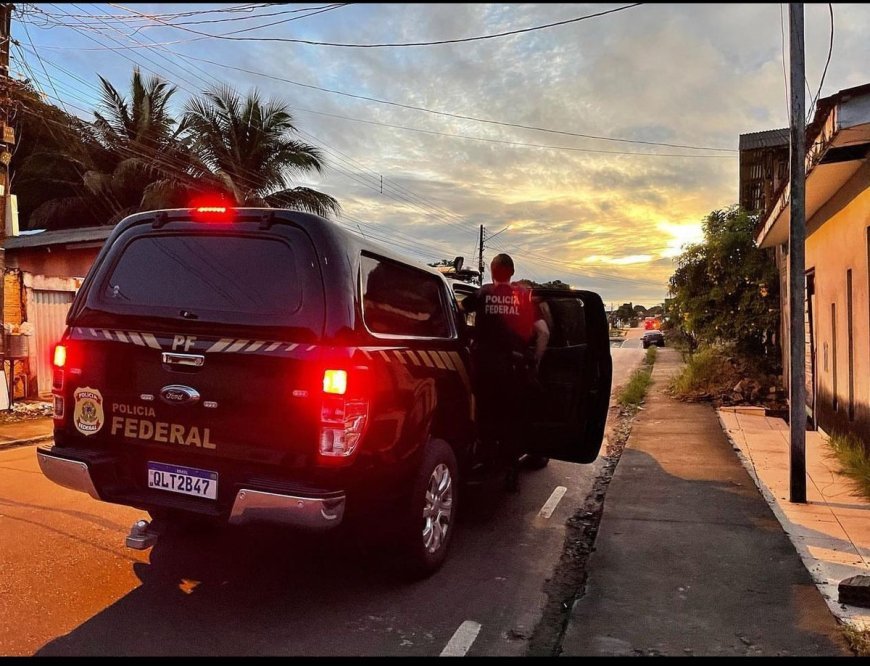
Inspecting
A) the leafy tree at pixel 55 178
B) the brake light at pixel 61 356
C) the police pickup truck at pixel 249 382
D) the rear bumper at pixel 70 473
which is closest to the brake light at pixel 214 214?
the police pickup truck at pixel 249 382

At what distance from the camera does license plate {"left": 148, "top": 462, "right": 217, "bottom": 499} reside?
3523 millimetres

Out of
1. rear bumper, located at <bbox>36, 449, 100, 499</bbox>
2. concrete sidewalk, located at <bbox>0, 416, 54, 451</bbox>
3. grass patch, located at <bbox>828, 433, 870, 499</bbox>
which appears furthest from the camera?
concrete sidewalk, located at <bbox>0, 416, 54, 451</bbox>

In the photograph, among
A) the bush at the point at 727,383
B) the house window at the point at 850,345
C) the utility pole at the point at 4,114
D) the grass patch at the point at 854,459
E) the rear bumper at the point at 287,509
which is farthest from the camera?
the bush at the point at 727,383

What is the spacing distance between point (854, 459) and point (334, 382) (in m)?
6.20

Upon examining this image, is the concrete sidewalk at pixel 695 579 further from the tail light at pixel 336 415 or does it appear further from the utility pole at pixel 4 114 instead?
the utility pole at pixel 4 114

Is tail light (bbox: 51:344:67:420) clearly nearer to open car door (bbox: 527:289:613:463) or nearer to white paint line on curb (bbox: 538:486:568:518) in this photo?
open car door (bbox: 527:289:613:463)

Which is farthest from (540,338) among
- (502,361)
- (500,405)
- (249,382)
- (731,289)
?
(731,289)

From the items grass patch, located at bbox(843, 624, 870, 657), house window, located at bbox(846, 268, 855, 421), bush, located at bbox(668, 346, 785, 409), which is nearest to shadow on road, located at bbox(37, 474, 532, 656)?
grass patch, located at bbox(843, 624, 870, 657)

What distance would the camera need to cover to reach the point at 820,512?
571 cm

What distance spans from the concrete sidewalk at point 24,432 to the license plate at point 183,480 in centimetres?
601

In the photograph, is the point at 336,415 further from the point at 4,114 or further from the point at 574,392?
the point at 4,114

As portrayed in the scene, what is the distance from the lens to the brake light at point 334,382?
3.32 m

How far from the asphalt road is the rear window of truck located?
1.17 meters

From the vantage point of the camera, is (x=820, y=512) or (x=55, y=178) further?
(x=55, y=178)
